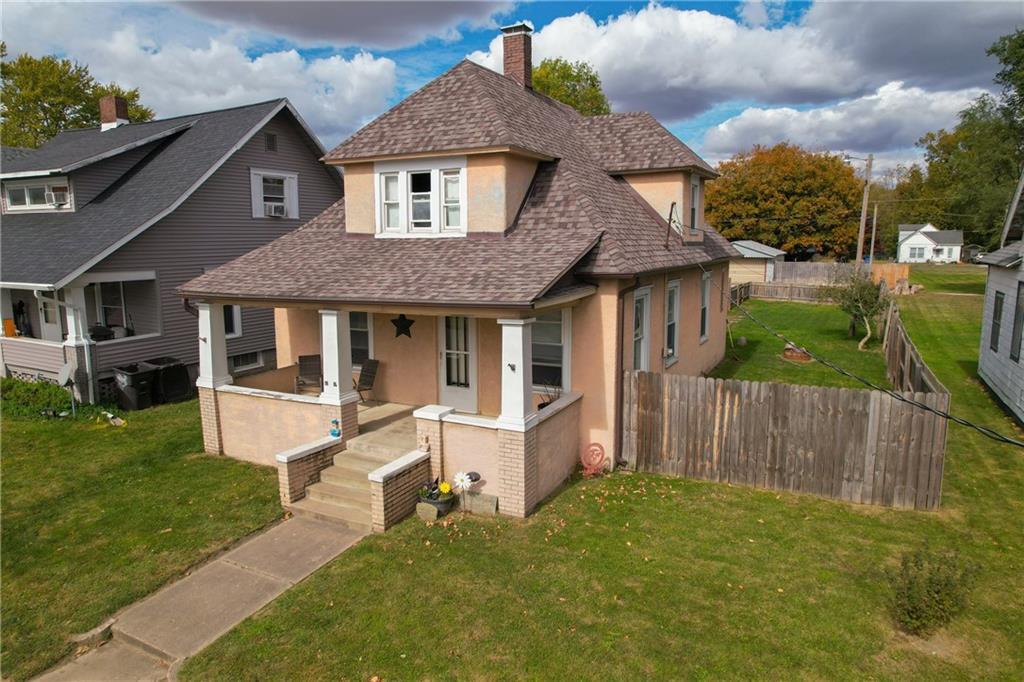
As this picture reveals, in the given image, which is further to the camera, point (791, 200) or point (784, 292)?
point (791, 200)

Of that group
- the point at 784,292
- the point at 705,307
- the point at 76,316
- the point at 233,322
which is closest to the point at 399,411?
the point at 76,316

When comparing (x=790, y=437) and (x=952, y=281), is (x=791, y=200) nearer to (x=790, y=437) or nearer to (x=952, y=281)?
(x=952, y=281)

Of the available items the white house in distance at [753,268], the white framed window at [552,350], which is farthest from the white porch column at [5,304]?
the white house in distance at [753,268]

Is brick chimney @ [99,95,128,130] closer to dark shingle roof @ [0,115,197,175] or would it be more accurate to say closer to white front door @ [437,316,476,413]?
dark shingle roof @ [0,115,197,175]

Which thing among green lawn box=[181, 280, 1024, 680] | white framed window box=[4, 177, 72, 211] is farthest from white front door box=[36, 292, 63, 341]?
green lawn box=[181, 280, 1024, 680]

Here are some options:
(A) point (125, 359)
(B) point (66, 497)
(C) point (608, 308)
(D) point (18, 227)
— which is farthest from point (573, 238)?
(D) point (18, 227)
